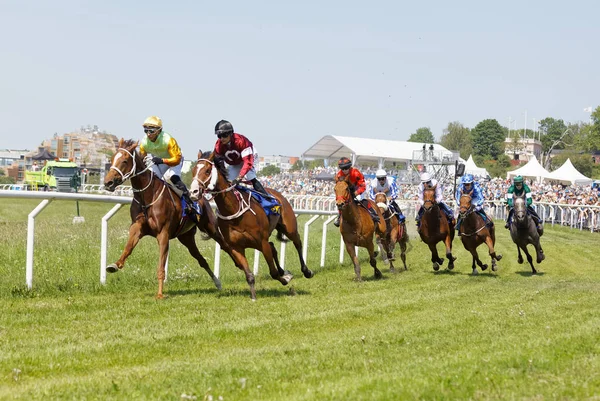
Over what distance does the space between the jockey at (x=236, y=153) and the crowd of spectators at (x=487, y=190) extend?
79.5 feet

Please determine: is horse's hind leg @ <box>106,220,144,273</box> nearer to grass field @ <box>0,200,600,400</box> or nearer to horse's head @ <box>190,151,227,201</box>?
grass field @ <box>0,200,600,400</box>

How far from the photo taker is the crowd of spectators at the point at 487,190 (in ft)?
132

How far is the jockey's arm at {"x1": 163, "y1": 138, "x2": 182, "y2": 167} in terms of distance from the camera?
11.3 metres

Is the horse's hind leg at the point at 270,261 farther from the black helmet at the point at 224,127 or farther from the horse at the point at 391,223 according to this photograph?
the horse at the point at 391,223

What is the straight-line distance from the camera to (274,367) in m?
6.08

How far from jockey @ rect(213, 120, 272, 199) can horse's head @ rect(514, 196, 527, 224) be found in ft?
24.9

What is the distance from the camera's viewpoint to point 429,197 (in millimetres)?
16984

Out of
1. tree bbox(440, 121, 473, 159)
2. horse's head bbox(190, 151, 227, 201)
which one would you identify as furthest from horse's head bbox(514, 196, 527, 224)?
tree bbox(440, 121, 473, 159)

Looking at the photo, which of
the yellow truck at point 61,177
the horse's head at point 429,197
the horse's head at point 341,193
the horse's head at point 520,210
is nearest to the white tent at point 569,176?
the yellow truck at point 61,177

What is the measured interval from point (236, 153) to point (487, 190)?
134 feet

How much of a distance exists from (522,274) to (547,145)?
185101mm

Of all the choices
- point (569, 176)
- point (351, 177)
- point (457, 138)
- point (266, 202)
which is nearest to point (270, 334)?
point (266, 202)

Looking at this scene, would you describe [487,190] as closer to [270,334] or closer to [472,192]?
[472,192]

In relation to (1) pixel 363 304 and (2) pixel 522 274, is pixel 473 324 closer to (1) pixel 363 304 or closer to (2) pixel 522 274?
(1) pixel 363 304
